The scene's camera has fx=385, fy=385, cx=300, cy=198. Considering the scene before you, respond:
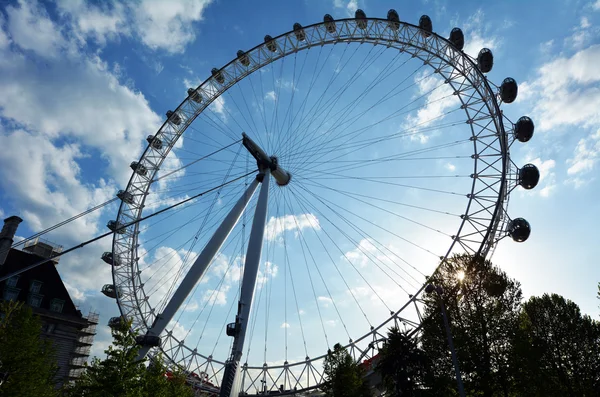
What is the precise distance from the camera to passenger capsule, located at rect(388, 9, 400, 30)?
41.0 m

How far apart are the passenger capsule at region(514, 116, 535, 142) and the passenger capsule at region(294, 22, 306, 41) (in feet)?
80.5

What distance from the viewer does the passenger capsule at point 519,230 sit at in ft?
101

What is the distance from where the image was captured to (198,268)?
3325cm

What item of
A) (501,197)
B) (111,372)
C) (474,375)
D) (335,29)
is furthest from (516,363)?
(335,29)

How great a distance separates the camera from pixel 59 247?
59000 mm

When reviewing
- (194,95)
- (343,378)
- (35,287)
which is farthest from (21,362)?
(194,95)

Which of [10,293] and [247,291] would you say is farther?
[10,293]

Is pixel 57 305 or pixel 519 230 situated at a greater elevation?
pixel 519 230

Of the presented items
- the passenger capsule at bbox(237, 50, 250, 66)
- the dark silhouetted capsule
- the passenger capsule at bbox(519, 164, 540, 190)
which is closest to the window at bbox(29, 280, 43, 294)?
the passenger capsule at bbox(237, 50, 250, 66)

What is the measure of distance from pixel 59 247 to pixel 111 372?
46820 millimetres

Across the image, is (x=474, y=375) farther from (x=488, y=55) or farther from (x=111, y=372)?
(x=488, y=55)

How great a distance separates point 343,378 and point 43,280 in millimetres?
45017

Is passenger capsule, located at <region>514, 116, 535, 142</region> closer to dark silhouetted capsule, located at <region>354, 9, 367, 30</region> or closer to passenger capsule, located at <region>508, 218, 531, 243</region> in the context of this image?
passenger capsule, located at <region>508, 218, 531, 243</region>

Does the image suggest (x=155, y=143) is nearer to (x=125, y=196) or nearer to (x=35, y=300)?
(x=125, y=196)
